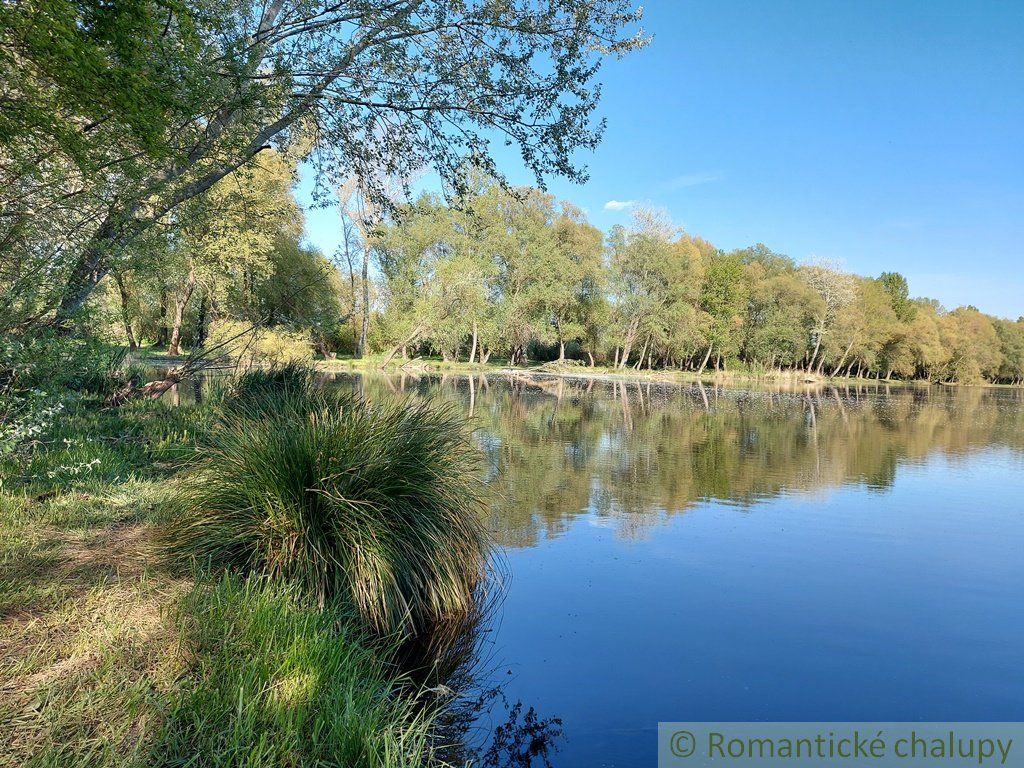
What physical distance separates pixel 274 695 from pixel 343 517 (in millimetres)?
1779

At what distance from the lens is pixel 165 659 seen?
3.03 meters

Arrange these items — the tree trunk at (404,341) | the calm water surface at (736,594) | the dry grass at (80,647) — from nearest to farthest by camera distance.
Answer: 1. the dry grass at (80,647)
2. the calm water surface at (736,594)
3. the tree trunk at (404,341)

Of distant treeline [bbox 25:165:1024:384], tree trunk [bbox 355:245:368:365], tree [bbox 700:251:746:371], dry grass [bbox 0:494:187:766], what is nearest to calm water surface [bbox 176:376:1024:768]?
dry grass [bbox 0:494:187:766]

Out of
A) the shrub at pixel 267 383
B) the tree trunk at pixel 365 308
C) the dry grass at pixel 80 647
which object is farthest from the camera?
the tree trunk at pixel 365 308

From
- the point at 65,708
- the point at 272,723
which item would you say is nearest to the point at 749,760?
the point at 272,723

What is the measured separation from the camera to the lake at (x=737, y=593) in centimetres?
462

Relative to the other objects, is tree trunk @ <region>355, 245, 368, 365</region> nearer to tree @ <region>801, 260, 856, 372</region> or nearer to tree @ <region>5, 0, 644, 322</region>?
tree @ <region>5, 0, 644, 322</region>

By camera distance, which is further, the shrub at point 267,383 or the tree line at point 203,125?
the shrub at point 267,383

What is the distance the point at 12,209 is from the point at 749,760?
25.3 ft

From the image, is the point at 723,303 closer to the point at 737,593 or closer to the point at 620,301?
the point at 620,301

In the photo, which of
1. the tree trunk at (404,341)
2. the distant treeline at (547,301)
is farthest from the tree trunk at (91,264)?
the tree trunk at (404,341)

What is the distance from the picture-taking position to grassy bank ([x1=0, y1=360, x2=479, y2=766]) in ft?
8.28

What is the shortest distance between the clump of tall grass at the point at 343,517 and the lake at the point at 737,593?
0.91 m

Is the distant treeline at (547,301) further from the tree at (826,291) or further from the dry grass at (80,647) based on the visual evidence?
the dry grass at (80,647)
